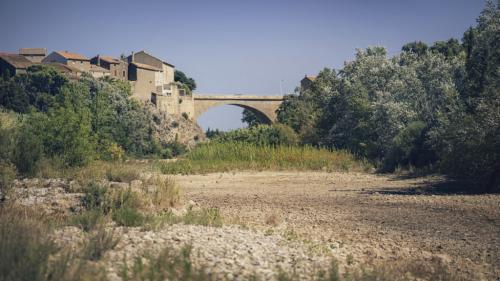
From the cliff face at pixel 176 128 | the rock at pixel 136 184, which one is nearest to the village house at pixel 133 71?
the cliff face at pixel 176 128

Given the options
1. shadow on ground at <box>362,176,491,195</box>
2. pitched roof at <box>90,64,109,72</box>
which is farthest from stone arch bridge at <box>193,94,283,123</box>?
shadow on ground at <box>362,176,491,195</box>

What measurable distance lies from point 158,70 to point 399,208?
9137 centimetres

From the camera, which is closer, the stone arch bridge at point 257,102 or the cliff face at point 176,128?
the cliff face at point 176,128

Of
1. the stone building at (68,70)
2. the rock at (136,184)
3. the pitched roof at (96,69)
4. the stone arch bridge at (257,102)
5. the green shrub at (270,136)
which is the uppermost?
the pitched roof at (96,69)

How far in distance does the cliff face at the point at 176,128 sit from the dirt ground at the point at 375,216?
65905 mm

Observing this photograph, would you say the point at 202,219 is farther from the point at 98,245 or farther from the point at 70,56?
the point at 70,56

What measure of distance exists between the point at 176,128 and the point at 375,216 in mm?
79315

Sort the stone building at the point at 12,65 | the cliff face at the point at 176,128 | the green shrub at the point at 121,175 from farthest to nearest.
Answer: the cliff face at the point at 176,128 → the stone building at the point at 12,65 → the green shrub at the point at 121,175

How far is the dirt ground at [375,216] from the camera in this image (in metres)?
10.8

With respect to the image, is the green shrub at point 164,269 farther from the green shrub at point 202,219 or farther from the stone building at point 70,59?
the stone building at point 70,59

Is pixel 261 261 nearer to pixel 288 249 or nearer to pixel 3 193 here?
pixel 288 249

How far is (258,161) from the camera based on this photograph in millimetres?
29844

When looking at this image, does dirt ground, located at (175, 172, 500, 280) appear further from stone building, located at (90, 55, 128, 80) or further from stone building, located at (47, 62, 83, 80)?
stone building, located at (90, 55, 128, 80)

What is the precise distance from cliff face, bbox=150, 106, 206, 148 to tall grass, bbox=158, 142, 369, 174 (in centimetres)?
5521
